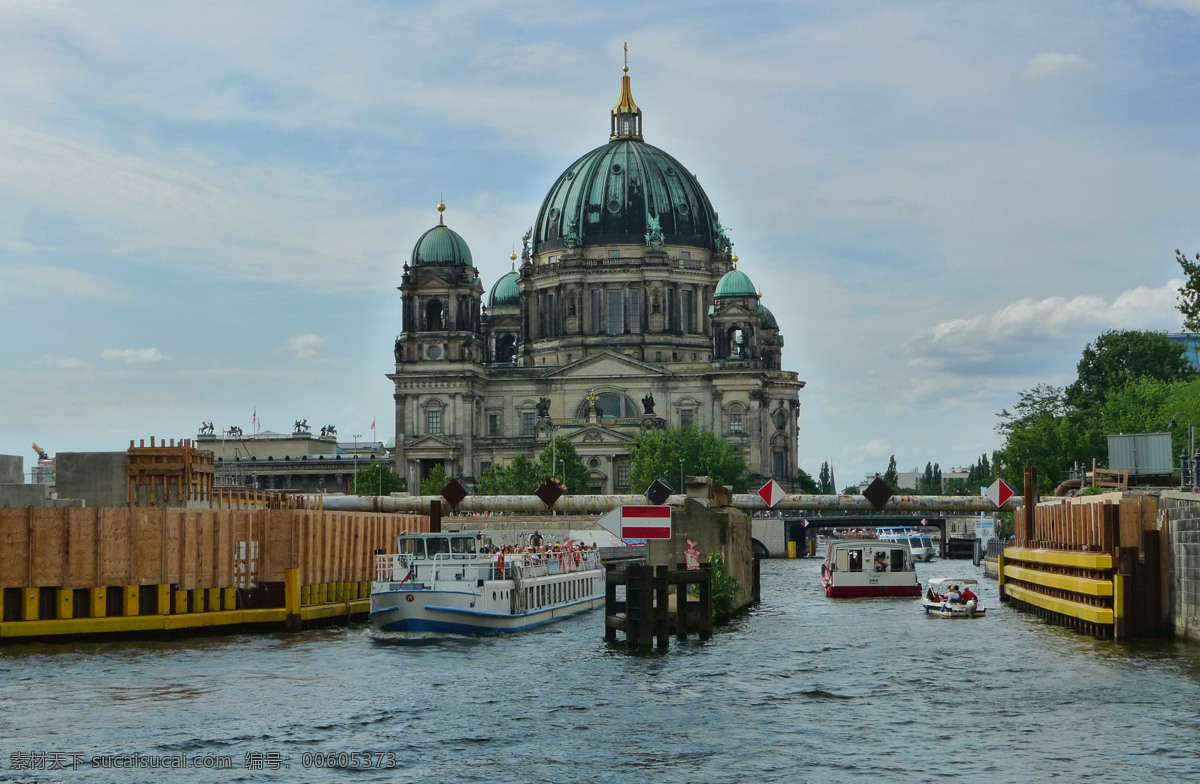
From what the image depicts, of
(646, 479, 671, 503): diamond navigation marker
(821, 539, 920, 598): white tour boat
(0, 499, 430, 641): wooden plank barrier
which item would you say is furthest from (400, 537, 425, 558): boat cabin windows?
(821, 539, 920, 598): white tour boat

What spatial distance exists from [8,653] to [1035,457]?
92359 millimetres

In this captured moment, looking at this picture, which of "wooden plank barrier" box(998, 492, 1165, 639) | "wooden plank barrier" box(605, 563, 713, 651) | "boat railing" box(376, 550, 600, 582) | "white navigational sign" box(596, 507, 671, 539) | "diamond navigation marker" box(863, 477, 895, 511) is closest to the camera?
"white navigational sign" box(596, 507, 671, 539)

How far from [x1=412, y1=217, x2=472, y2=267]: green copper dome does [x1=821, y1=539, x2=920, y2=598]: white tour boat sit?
108m

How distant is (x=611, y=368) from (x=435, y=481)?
2619cm

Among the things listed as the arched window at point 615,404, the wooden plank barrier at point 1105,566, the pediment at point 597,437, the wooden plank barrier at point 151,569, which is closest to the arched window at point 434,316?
the arched window at point 615,404

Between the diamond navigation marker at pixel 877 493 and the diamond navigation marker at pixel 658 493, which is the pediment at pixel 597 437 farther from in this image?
the diamond navigation marker at pixel 658 493

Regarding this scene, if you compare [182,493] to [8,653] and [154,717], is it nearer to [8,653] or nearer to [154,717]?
[8,653]

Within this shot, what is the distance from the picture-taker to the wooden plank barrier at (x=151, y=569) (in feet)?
173

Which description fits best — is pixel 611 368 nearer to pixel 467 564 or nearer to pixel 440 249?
pixel 440 249

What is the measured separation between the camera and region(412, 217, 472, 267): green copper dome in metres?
186

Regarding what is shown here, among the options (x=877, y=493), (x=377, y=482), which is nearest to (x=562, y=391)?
(x=377, y=482)

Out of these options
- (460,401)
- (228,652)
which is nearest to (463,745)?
(228,652)

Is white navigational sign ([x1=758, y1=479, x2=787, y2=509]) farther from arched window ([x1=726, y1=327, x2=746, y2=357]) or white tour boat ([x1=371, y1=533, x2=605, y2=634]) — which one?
arched window ([x1=726, y1=327, x2=746, y2=357])

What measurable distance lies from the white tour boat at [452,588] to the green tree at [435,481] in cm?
10979
